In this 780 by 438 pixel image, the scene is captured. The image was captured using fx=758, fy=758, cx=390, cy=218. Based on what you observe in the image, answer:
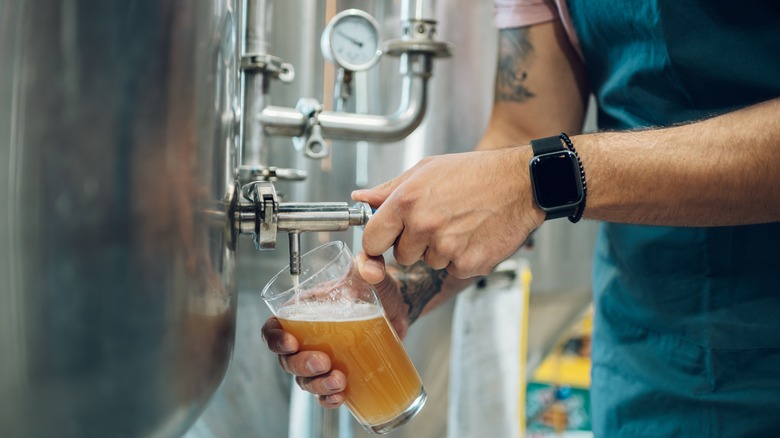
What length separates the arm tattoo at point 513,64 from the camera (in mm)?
1025

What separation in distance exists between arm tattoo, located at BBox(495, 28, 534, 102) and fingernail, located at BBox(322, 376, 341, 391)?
1.70 ft

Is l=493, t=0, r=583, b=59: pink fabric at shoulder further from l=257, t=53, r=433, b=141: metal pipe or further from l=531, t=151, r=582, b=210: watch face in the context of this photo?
l=531, t=151, r=582, b=210: watch face

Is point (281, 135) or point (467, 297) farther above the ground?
point (281, 135)

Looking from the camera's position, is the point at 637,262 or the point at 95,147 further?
the point at 637,262

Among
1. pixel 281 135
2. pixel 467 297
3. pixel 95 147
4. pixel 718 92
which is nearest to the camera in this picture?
pixel 95 147

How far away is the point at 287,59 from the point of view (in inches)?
47.0

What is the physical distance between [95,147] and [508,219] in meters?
0.36

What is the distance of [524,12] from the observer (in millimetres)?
1015

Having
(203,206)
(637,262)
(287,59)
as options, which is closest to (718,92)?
(637,262)

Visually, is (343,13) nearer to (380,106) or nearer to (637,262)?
(380,106)

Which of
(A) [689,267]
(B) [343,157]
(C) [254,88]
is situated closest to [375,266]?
(A) [689,267]

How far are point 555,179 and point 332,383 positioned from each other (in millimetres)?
266

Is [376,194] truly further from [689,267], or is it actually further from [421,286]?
[689,267]

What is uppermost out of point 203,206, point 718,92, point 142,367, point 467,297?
point 718,92
